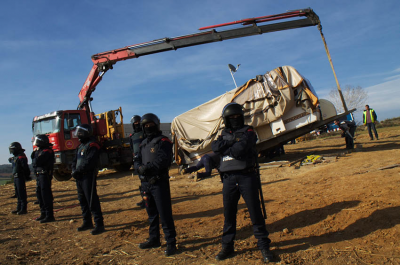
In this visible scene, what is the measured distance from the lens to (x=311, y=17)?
30.3ft

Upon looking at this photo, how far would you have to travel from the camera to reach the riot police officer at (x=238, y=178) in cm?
335

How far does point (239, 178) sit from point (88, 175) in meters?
3.06

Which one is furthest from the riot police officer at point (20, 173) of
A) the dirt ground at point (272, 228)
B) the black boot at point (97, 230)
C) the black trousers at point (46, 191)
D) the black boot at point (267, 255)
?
the black boot at point (267, 255)

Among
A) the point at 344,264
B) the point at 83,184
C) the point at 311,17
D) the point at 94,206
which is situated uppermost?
the point at 311,17

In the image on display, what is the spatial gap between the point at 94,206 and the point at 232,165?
9.78 feet

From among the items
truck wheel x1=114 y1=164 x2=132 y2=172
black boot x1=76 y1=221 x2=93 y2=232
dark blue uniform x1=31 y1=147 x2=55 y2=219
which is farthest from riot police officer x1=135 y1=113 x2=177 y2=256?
truck wheel x1=114 y1=164 x2=132 y2=172

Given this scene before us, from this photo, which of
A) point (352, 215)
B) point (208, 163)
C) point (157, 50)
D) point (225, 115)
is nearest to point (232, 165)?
point (225, 115)

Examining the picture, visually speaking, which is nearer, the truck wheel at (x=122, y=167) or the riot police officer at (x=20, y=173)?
the riot police officer at (x=20, y=173)

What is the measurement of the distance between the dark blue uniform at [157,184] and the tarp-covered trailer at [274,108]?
7.04m

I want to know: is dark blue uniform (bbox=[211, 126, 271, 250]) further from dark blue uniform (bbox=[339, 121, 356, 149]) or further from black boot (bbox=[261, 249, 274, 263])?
dark blue uniform (bbox=[339, 121, 356, 149])

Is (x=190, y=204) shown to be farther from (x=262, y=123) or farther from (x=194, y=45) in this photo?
(x=194, y=45)

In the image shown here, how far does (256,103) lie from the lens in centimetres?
1066

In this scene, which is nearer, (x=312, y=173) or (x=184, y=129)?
(x=312, y=173)

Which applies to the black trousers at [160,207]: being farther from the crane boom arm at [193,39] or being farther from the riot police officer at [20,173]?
the crane boom arm at [193,39]
